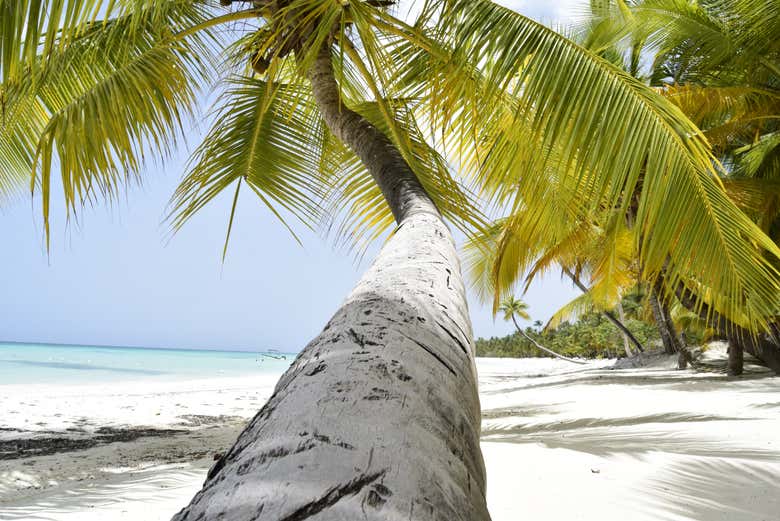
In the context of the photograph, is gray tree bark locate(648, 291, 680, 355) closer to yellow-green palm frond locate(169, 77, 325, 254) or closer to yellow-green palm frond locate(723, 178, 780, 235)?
yellow-green palm frond locate(723, 178, 780, 235)

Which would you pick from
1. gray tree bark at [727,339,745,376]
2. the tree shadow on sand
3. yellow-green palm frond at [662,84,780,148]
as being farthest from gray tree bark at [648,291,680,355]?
the tree shadow on sand

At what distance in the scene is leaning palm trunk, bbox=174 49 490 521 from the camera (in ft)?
1.53

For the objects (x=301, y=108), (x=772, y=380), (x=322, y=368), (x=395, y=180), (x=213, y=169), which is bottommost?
(x=772, y=380)

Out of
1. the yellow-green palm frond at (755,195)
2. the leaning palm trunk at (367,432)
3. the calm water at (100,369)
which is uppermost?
the yellow-green palm frond at (755,195)

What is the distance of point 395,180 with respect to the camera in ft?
7.88

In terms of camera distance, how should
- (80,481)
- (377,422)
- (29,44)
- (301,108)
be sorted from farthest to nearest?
1. (301,108)
2. (80,481)
3. (29,44)
4. (377,422)

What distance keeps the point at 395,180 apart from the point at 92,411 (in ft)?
29.2

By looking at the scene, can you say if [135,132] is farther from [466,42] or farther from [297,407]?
[297,407]

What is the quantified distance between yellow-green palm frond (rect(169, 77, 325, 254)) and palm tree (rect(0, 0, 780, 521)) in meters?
0.02

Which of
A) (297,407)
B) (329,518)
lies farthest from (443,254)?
(329,518)

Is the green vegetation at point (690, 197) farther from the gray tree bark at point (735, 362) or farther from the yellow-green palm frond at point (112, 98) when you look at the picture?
the yellow-green palm frond at point (112, 98)

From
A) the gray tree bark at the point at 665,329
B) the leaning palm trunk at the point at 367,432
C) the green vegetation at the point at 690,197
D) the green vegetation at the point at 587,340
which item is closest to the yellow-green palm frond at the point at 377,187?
the green vegetation at the point at 690,197

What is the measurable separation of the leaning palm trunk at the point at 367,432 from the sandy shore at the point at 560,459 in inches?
67.2

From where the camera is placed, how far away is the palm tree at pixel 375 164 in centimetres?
55
